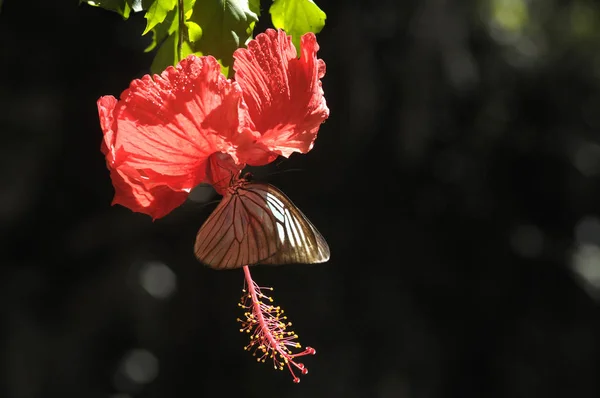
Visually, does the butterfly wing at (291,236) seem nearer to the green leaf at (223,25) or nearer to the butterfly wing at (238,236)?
the butterfly wing at (238,236)

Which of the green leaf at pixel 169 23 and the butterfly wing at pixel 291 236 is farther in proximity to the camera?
the green leaf at pixel 169 23

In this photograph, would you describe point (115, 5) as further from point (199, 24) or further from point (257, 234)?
point (257, 234)

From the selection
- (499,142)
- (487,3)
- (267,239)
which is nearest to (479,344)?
(499,142)

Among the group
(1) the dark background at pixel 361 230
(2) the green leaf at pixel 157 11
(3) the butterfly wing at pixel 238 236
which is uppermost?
(2) the green leaf at pixel 157 11

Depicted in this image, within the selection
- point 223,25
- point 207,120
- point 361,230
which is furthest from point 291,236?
point 361,230

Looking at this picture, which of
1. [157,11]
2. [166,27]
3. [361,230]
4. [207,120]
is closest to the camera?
[207,120]

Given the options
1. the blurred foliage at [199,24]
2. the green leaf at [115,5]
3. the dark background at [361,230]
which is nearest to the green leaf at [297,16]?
the blurred foliage at [199,24]
